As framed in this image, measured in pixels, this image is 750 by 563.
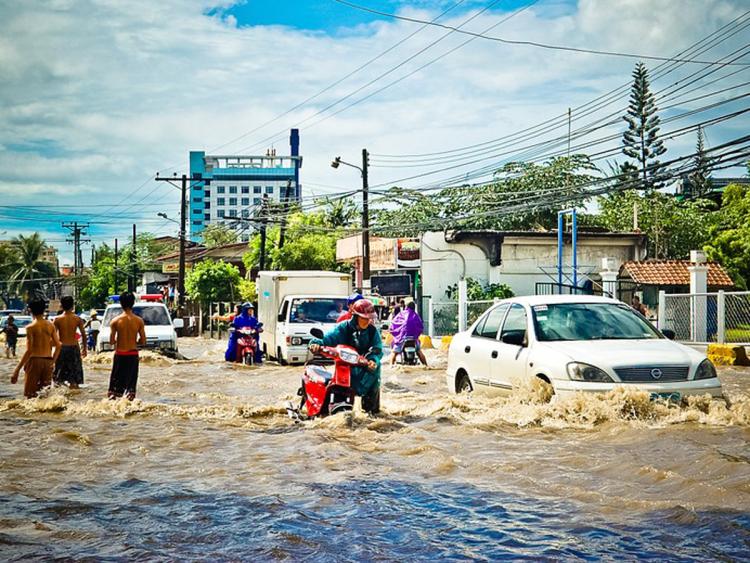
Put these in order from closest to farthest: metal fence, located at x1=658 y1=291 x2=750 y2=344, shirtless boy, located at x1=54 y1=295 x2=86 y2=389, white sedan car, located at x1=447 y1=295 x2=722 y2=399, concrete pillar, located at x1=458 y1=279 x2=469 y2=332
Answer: white sedan car, located at x1=447 y1=295 x2=722 y2=399
shirtless boy, located at x1=54 y1=295 x2=86 y2=389
metal fence, located at x1=658 y1=291 x2=750 y2=344
concrete pillar, located at x1=458 y1=279 x2=469 y2=332

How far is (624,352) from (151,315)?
19.2 meters

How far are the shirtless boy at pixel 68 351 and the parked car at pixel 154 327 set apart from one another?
9.37m

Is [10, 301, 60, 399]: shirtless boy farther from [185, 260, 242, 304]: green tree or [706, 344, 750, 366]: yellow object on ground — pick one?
[185, 260, 242, 304]: green tree

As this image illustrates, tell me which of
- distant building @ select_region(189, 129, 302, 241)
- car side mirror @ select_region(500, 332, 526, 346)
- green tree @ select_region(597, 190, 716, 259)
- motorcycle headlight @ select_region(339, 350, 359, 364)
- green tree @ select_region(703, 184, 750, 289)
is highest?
distant building @ select_region(189, 129, 302, 241)

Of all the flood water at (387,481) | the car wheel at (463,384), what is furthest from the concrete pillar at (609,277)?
the flood water at (387,481)

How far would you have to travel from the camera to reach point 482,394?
11.6 meters

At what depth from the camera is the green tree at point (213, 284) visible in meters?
57.3

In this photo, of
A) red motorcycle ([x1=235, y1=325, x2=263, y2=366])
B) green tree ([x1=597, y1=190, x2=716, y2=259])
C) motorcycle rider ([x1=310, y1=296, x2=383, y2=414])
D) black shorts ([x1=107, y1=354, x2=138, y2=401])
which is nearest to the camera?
motorcycle rider ([x1=310, y1=296, x2=383, y2=414])

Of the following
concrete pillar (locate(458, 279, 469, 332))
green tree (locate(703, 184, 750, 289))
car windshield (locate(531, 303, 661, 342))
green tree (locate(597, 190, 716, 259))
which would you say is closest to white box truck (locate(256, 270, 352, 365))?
concrete pillar (locate(458, 279, 469, 332))

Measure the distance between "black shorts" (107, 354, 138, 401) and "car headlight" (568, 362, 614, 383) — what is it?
6128mm

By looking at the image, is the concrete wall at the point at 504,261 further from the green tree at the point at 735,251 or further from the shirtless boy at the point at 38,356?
the shirtless boy at the point at 38,356

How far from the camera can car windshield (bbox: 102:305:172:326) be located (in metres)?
26.6

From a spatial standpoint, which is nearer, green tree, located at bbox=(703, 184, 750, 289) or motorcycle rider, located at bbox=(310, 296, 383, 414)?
motorcycle rider, located at bbox=(310, 296, 383, 414)

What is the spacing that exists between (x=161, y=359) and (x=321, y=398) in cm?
1558
